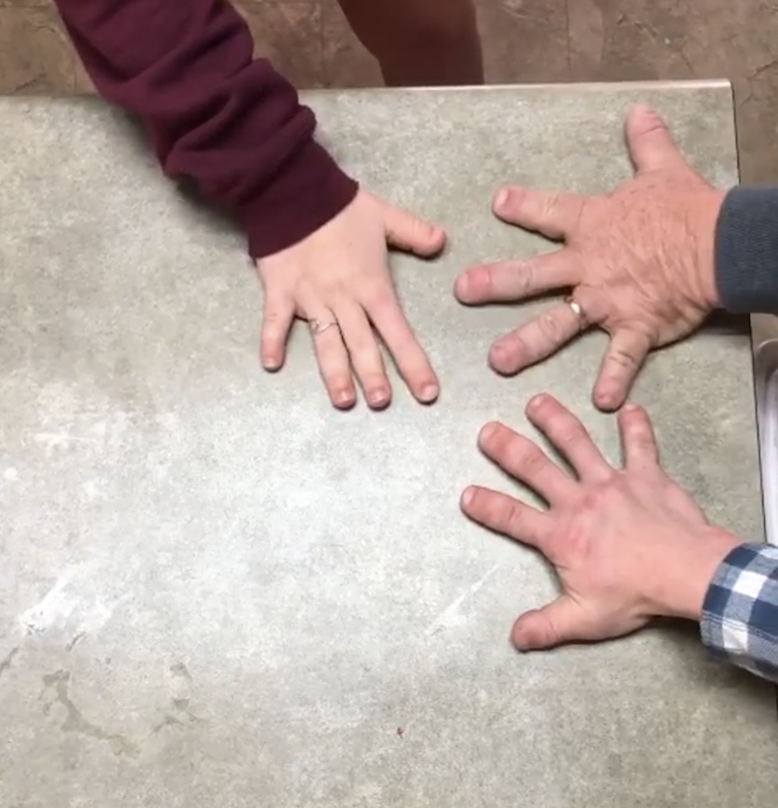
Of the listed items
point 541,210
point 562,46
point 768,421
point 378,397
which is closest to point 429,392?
point 378,397

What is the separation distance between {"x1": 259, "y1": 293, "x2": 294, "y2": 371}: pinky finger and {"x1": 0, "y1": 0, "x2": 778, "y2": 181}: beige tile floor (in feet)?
2.06

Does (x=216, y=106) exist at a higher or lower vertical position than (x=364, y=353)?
higher

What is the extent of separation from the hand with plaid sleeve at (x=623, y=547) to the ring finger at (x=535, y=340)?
0.09 ft

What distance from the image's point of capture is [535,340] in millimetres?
696

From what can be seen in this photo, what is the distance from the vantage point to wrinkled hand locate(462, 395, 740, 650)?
652 millimetres

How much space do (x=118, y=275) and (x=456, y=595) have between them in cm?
28

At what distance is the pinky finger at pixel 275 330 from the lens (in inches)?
27.4

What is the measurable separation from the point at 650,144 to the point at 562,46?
61cm

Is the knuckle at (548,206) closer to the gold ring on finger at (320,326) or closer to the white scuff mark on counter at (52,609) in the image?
the gold ring on finger at (320,326)

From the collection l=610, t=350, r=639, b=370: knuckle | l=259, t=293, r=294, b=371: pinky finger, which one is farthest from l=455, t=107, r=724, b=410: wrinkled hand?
l=259, t=293, r=294, b=371: pinky finger

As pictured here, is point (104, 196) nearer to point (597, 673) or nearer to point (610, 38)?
point (597, 673)

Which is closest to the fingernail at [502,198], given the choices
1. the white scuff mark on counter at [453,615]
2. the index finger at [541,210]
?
the index finger at [541,210]

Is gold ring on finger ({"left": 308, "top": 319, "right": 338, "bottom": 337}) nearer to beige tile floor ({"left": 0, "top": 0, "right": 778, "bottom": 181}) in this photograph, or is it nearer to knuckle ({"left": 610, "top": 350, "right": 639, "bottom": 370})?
knuckle ({"left": 610, "top": 350, "right": 639, "bottom": 370})

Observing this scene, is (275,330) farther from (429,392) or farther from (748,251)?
(748,251)
